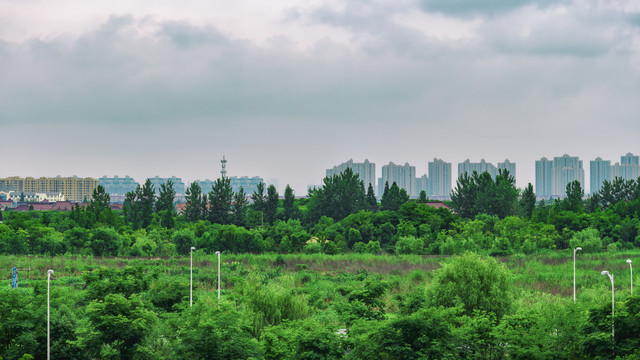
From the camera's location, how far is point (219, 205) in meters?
76.8

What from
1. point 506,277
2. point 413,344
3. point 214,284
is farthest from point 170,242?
point 413,344

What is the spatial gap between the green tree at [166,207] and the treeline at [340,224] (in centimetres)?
13

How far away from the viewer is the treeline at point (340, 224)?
60812 mm

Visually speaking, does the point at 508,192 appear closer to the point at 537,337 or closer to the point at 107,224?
the point at 107,224

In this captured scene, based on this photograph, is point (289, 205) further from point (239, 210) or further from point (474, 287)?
point (474, 287)

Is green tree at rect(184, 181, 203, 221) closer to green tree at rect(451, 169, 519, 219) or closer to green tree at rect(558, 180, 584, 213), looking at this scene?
green tree at rect(451, 169, 519, 219)

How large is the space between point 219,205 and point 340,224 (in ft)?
55.7

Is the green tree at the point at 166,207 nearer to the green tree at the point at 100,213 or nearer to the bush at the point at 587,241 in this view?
the green tree at the point at 100,213

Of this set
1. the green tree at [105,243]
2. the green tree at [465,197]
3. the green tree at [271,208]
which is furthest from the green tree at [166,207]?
the green tree at [465,197]

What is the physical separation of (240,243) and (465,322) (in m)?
42.0

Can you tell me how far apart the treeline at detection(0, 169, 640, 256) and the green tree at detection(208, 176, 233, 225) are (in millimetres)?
128

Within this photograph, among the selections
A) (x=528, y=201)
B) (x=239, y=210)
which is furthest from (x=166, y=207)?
(x=528, y=201)

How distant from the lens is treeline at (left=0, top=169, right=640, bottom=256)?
6081cm

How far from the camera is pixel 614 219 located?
219 ft
